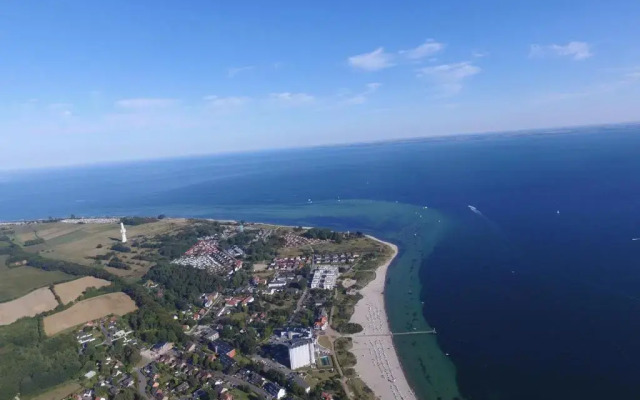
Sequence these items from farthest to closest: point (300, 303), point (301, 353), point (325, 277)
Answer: point (325, 277), point (300, 303), point (301, 353)

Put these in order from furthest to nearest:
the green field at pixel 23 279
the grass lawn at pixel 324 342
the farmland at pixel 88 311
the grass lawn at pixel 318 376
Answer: the green field at pixel 23 279, the farmland at pixel 88 311, the grass lawn at pixel 324 342, the grass lawn at pixel 318 376

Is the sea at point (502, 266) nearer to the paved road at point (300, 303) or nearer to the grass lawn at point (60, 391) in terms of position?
the paved road at point (300, 303)

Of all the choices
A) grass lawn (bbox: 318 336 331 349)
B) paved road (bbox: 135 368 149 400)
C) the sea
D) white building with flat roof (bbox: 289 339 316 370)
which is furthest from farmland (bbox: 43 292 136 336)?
the sea

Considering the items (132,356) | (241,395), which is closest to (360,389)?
(241,395)

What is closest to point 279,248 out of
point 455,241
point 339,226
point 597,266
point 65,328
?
point 339,226

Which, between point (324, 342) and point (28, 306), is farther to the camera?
point (28, 306)

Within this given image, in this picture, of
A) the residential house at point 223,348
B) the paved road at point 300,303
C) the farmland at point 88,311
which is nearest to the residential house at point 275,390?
the residential house at point 223,348

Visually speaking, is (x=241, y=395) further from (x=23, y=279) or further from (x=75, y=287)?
(x=23, y=279)

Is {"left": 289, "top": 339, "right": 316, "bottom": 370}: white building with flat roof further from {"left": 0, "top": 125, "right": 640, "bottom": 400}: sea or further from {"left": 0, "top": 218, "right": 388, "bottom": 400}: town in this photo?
→ {"left": 0, "top": 125, "right": 640, "bottom": 400}: sea
